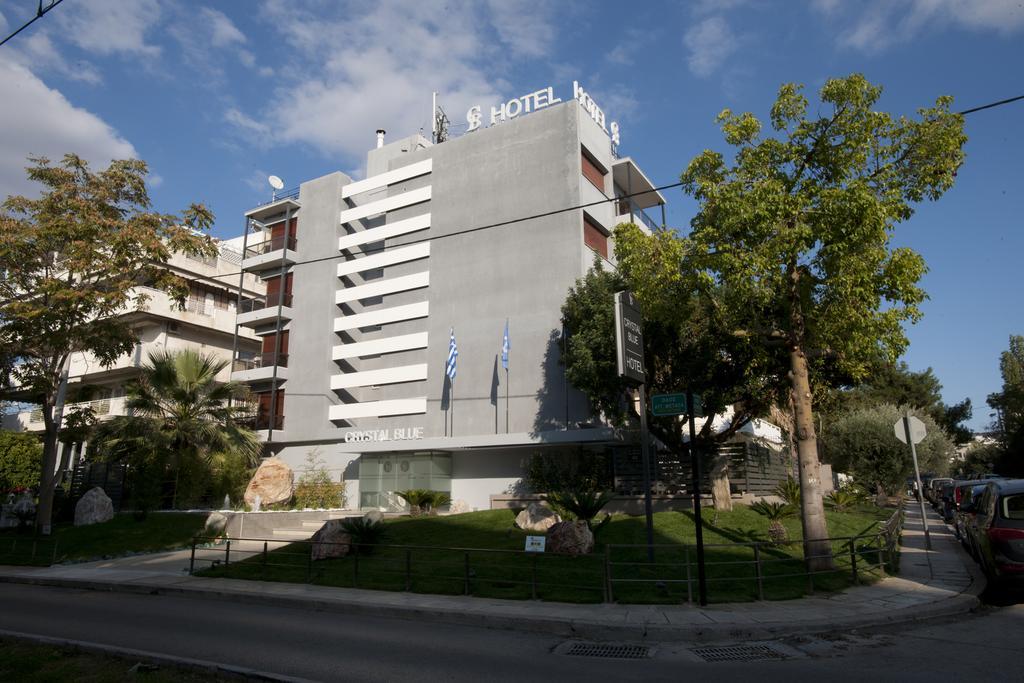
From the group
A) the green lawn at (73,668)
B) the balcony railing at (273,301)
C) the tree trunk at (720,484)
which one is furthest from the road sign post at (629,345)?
the balcony railing at (273,301)

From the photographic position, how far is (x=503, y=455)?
1093 inches

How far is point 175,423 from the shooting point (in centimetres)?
2638

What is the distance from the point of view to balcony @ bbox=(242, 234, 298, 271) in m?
36.2

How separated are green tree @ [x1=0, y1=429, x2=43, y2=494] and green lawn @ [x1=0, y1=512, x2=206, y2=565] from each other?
15479 mm

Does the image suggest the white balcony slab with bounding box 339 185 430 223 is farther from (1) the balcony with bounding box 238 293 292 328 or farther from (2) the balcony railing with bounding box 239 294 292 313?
(1) the balcony with bounding box 238 293 292 328

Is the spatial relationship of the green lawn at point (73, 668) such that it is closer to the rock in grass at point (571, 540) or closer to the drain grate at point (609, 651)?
the drain grate at point (609, 651)

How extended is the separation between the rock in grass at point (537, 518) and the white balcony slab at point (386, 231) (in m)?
17.0

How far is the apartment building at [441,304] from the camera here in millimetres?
27734

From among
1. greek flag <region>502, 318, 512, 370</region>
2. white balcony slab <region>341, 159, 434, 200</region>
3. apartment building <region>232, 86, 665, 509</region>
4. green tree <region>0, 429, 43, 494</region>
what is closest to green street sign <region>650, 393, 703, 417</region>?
apartment building <region>232, 86, 665, 509</region>

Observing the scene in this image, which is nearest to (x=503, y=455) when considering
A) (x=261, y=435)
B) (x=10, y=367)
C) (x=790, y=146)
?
(x=261, y=435)

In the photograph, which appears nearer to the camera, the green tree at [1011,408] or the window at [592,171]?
the window at [592,171]

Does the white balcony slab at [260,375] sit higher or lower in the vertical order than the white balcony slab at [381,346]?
lower

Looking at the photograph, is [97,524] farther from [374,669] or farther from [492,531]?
[374,669]

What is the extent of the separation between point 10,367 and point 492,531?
19.3m
